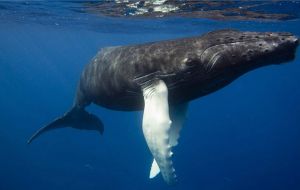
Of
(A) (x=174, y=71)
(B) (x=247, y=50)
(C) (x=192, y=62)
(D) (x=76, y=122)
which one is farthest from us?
(D) (x=76, y=122)

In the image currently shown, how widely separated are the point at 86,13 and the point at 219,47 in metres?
21.6

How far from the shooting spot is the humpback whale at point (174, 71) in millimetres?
6645

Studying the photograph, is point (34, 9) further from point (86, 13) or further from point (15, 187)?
point (15, 187)

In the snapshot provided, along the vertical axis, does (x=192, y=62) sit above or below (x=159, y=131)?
above

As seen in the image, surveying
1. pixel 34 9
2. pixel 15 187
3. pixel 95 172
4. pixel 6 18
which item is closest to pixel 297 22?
pixel 34 9

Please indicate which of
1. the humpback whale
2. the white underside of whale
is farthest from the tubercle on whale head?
the white underside of whale

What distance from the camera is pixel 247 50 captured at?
6617mm

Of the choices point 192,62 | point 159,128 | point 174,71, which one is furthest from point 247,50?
point 159,128

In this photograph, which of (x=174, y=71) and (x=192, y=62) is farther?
(x=174, y=71)

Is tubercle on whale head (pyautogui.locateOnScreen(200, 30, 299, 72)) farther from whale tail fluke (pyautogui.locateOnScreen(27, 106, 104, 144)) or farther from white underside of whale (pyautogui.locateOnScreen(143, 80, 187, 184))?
whale tail fluke (pyautogui.locateOnScreen(27, 106, 104, 144))

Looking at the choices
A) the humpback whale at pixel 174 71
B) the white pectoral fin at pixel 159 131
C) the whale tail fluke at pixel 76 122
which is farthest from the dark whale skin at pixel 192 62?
the whale tail fluke at pixel 76 122

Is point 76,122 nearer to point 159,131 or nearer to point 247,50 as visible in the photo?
point 159,131

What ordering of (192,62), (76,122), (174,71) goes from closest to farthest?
(192,62)
(174,71)
(76,122)

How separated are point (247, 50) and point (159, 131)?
2.16 m
